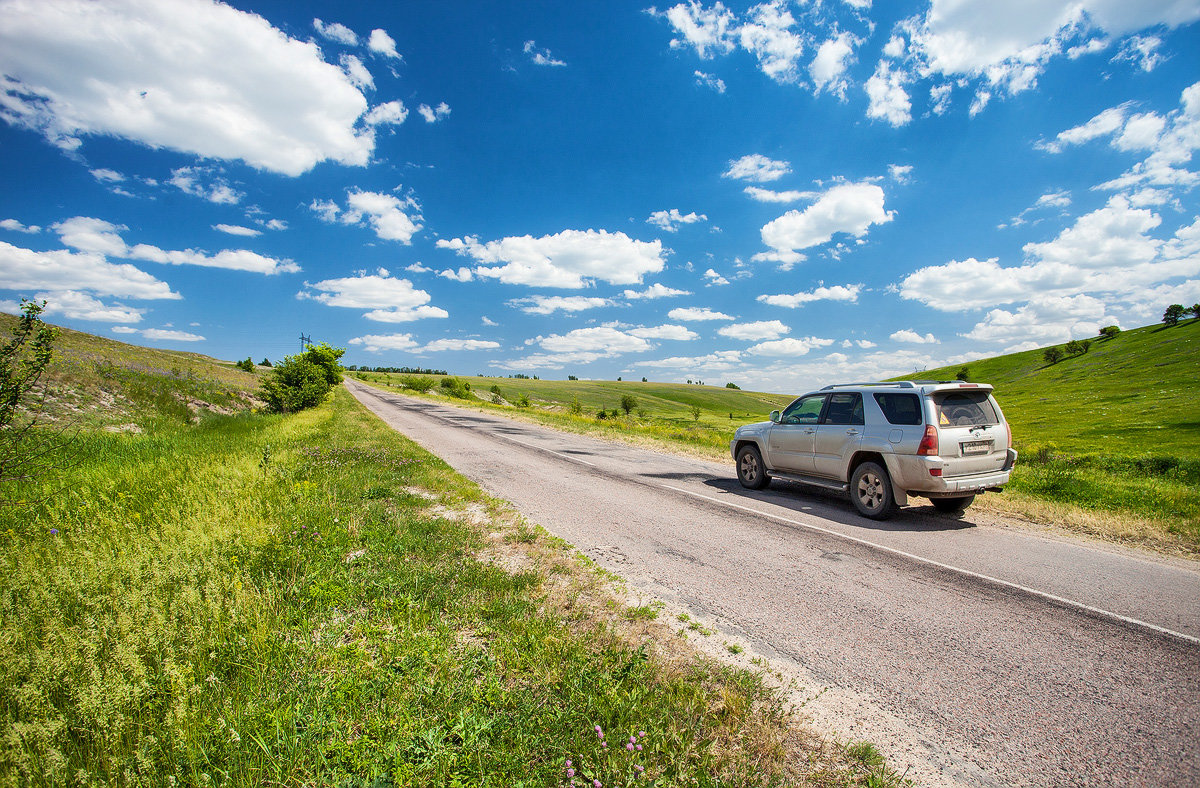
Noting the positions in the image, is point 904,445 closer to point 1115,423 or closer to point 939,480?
point 939,480

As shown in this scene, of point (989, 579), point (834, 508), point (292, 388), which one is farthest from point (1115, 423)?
point (292, 388)

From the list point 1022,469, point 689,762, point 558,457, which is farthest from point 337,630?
point 1022,469

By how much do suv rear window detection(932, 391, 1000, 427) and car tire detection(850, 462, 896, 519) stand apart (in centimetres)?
117

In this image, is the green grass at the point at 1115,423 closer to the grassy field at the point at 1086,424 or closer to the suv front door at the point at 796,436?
the grassy field at the point at 1086,424

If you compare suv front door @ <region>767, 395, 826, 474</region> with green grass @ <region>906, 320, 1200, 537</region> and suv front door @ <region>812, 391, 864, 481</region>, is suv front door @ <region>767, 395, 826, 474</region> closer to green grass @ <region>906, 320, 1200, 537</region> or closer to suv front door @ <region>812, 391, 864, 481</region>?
suv front door @ <region>812, 391, 864, 481</region>

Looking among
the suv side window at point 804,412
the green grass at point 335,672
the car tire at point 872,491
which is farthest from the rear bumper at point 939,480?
the green grass at point 335,672

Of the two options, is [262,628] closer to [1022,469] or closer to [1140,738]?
[1140,738]

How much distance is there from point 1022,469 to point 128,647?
53.0 ft

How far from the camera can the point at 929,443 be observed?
6.98 metres

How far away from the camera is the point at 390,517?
6.27 metres

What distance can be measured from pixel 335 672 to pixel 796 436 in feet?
27.0

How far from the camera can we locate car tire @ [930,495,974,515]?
26.3 ft

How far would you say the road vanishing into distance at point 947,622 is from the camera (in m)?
2.72

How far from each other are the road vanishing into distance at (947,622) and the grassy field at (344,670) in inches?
22.2
